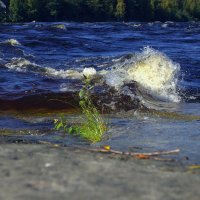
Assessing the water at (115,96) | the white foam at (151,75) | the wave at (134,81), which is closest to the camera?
the water at (115,96)

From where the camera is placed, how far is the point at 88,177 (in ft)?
11.5

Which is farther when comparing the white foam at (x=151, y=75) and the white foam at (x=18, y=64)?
the white foam at (x=18, y=64)

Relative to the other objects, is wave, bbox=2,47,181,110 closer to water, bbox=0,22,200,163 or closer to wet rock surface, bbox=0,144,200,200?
water, bbox=0,22,200,163

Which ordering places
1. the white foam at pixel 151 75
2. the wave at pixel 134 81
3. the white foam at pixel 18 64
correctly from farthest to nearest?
the white foam at pixel 18 64, the white foam at pixel 151 75, the wave at pixel 134 81

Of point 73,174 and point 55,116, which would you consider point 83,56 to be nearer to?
point 55,116

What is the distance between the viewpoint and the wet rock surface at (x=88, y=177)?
10.3 ft

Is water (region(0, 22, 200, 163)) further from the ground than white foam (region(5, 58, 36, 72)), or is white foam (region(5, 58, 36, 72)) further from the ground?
water (region(0, 22, 200, 163))

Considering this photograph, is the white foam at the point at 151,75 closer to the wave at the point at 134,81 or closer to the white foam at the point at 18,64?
the wave at the point at 134,81

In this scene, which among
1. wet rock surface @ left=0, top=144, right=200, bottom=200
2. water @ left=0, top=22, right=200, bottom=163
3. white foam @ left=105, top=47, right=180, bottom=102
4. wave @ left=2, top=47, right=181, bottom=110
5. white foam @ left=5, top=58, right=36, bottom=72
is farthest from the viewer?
white foam @ left=5, top=58, right=36, bottom=72

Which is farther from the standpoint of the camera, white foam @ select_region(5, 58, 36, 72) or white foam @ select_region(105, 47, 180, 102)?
white foam @ select_region(5, 58, 36, 72)

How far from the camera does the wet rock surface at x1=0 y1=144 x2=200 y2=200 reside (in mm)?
3131

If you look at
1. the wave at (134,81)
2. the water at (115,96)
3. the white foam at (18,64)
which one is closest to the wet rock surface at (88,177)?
the water at (115,96)

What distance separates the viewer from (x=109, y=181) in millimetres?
3418

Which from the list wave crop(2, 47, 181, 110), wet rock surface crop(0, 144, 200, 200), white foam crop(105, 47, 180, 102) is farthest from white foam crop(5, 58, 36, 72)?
wet rock surface crop(0, 144, 200, 200)
